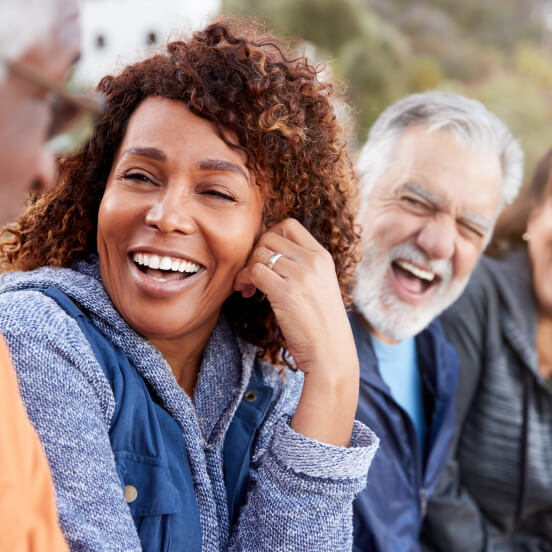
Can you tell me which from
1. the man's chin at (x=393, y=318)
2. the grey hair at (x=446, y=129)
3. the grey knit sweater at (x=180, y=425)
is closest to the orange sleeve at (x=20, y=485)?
the grey knit sweater at (x=180, y=425)

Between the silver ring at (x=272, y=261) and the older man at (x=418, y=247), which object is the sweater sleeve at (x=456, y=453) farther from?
the silver ring at (x=272, y=261)

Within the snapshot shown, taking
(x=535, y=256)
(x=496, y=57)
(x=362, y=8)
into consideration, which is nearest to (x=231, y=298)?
(x=535, y=256)

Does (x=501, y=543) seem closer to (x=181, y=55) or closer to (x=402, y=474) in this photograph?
(x=402, y=474)

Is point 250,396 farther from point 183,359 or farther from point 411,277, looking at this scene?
point 411,277

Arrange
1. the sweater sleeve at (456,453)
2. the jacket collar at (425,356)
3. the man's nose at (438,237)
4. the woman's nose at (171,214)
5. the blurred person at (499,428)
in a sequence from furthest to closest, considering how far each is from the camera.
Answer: the blurred person at (499,428) → the sweater sleeve at (456,453) → the man's nose at (438,237) → the jacket collar at (425,356) → the woman's nose at (171,214)

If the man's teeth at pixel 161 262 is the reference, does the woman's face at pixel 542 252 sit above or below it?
above

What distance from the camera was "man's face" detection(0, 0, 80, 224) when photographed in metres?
0.69

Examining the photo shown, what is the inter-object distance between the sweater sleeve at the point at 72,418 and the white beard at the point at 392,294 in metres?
1.25

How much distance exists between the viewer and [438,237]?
2.29 metres

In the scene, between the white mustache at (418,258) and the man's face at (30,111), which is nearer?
the man's face at (30,111)

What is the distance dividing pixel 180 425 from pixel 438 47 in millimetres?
25850

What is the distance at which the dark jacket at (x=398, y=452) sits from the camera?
2.01 meters

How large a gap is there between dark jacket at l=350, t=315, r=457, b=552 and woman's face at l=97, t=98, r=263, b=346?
85 cm

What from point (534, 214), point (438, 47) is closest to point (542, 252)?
point (534, 214)
